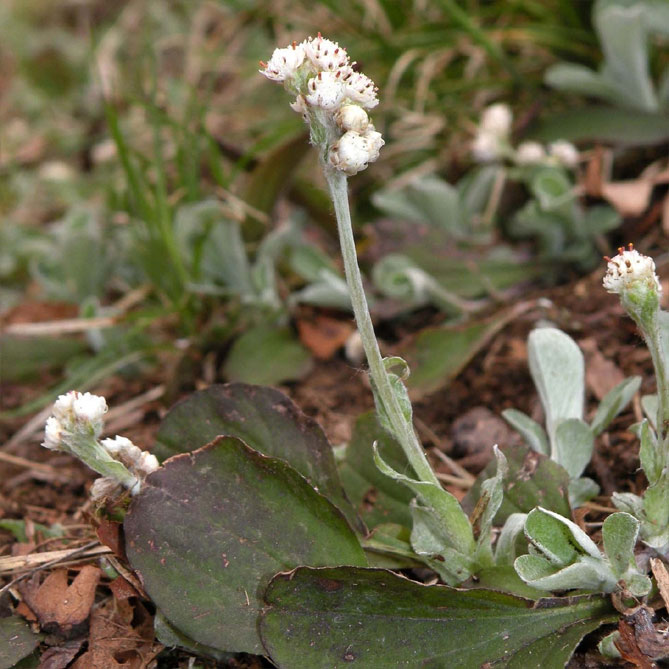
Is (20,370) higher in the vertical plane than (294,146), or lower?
→ lower

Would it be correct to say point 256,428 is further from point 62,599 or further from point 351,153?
point 351,153

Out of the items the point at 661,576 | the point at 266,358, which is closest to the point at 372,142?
the point at 661,576

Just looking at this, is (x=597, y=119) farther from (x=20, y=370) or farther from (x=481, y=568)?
(x=20, y=370)

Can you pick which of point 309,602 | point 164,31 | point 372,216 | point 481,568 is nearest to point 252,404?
point 309,602

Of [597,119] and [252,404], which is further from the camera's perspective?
[597,119]

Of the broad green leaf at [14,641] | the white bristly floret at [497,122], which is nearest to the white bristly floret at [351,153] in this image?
the broad green leaf at [14,641]

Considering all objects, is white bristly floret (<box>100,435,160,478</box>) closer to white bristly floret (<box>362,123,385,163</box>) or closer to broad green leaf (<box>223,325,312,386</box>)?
white bristly floret (<box>362,123,385,163</box>)

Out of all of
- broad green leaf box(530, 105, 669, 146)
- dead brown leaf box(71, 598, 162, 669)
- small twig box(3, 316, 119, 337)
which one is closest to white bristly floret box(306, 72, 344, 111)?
dead brown leaf box(71, 598, 162, 669)
